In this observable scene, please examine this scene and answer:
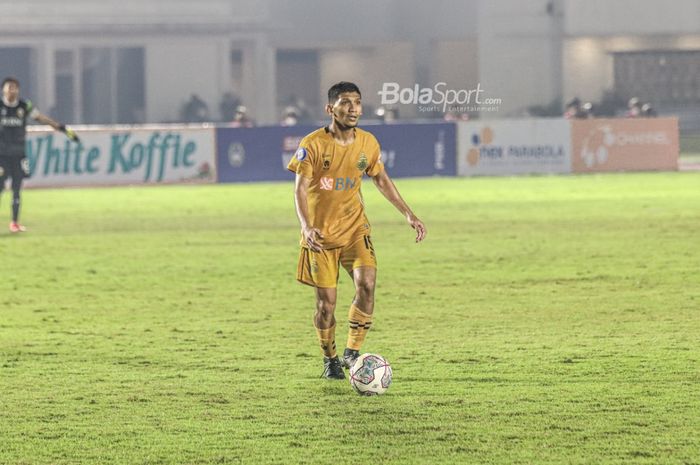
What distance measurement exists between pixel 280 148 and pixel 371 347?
23773 millimetres

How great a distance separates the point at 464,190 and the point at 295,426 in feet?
75.8

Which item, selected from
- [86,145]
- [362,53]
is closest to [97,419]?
[86,145]

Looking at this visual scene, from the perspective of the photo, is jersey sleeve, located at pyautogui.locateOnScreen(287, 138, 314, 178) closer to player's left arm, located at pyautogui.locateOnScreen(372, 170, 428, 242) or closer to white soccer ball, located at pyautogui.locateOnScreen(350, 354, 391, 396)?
player's left arm, located at pyautogui.locateOnScreen(372, 170, 428, 242)

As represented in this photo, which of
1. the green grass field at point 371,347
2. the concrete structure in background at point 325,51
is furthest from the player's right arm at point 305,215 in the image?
the concrete structure in background at point 325,51

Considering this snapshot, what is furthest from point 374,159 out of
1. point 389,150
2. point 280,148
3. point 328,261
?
point 389,150

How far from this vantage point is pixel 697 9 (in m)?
56.1

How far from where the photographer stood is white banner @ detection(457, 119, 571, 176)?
35.6 metres

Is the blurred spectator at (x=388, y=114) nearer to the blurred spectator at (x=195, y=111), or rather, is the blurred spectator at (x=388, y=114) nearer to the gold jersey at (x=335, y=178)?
the blurred spectator at (x=195, y=111)

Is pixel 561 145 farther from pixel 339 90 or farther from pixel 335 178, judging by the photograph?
pixel 339 90

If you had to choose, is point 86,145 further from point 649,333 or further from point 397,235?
point 649,333

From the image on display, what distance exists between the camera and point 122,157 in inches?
1332

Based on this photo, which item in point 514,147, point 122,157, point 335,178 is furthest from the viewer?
point 514,147

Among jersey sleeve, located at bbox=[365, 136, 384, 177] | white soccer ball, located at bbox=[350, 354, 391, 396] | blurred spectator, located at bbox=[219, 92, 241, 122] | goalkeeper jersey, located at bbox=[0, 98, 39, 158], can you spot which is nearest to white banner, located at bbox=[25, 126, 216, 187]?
goalkeeper jersey, located at bbox=[0, 98, 39, 158]

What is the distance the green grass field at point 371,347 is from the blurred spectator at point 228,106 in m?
33.7
